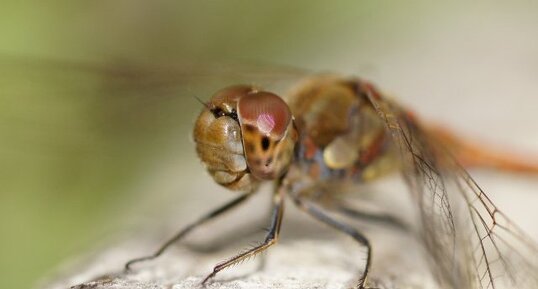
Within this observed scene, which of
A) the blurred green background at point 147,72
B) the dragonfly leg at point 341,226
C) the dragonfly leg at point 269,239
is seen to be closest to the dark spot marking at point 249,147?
the dragonfly leg at point 269,239

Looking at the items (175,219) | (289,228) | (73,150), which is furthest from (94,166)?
(289,228)

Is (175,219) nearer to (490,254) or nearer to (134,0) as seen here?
(490,254)

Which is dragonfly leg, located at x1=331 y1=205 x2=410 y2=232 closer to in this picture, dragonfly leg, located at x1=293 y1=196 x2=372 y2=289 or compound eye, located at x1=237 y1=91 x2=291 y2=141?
dragonfly leg, located at x1=293 y1=196 x2=372 y2=289

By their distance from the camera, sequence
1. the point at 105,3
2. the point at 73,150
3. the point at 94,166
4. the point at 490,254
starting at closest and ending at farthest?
the point at 490,254, the point at 73,150, the point at 94,166, the point at 105,3

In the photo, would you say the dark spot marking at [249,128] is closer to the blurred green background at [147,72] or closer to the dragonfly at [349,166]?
the dragonfly at [349,166]

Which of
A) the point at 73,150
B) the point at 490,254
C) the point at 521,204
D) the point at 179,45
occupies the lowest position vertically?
→ the point at 490,254

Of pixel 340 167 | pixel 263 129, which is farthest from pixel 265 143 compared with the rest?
pixel 340 167
